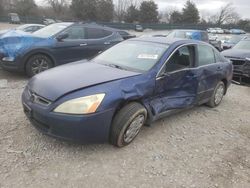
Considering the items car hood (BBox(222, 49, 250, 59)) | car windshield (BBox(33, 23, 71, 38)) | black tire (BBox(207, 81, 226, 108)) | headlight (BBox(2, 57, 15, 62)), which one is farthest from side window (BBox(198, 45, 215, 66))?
headlight (BBox(2, 57, 15, 62))

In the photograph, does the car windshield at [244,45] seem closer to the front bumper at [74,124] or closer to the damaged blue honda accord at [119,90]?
the damaged blue honda accord at [119,90]

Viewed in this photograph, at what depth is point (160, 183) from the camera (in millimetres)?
3221

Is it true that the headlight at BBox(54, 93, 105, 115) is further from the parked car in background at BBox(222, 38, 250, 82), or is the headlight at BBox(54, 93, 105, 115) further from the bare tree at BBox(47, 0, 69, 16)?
the bare tree at BBox(47, 0, 69, 16)

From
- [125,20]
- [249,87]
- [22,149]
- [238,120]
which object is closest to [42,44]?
[22,149]

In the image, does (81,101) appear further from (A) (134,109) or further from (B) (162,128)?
(B) (162,128)

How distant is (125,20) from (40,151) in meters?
64.5

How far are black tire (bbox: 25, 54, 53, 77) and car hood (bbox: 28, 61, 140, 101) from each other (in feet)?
9.88

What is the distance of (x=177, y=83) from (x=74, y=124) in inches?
79.1

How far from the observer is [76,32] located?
7.93m

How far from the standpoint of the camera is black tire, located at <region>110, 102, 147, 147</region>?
363 centimetres

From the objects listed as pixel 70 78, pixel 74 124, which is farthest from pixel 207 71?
pixel 74 124

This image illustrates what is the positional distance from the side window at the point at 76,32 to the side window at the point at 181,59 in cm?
390

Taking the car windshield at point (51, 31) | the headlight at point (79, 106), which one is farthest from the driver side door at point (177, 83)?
the car windshield at point (51, 31)

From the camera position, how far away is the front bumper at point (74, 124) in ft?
10.8
